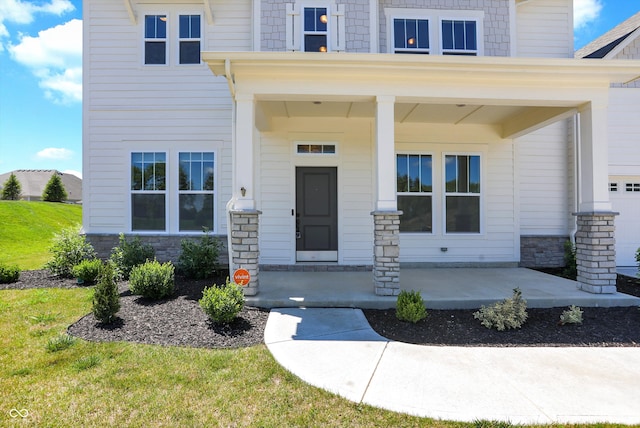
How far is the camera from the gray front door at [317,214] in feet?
24.3

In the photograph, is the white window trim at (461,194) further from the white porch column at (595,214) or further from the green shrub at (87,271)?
the green shrub at (87,271)

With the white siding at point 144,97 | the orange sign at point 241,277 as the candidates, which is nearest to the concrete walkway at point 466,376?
the orange sign at point 241,277

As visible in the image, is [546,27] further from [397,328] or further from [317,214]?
[397,328]

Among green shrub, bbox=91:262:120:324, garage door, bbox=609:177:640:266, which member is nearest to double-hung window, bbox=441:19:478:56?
garage door, bbox=609:177:640:266

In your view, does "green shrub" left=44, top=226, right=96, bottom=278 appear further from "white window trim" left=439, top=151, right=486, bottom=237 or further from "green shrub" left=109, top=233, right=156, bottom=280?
"white window trim" left=439, top=151, right=486, bottom=237

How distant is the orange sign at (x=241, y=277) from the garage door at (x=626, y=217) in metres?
8.92

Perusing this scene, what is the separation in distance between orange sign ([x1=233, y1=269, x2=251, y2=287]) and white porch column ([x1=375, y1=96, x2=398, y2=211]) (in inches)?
88.8

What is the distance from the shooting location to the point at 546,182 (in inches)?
313

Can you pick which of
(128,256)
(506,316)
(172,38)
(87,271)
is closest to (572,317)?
(506,316)

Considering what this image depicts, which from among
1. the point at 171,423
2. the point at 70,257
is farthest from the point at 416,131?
the point at 70,257

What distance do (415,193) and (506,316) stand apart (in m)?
3.86

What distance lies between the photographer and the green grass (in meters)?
10.0

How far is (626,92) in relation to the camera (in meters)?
8.05

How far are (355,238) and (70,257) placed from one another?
6044 millimetres
